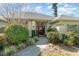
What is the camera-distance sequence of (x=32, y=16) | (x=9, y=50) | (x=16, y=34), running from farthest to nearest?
1. (x=16, y=34)
2. (x=32, y=16)
3. (x=9, y=50)

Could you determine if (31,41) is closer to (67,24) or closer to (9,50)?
(9,50)

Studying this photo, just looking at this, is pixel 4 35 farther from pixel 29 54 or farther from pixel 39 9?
pixel 39 9

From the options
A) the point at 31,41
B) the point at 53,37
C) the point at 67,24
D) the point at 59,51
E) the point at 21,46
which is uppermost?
the point at 67,24

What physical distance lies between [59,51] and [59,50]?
0.04m

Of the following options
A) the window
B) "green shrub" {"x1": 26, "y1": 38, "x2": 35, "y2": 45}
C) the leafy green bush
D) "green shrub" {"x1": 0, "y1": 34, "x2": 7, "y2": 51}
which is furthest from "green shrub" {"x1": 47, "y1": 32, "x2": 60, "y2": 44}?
"green shrub" {"x1": 0, "y1": 34, "x2": 7, "y2": 51}

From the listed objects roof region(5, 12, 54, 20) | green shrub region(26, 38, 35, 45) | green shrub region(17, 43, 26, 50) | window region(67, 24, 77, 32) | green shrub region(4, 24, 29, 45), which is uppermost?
roof region(5, 12, 54, 20)

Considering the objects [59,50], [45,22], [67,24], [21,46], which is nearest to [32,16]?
[45,22]

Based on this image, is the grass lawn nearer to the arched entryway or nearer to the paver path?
the paver path

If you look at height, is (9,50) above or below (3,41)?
below

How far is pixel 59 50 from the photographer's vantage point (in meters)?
5.51

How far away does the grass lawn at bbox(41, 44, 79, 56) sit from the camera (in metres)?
5.39

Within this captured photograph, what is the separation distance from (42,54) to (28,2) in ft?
5.70

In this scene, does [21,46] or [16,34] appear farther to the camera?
[16,34]

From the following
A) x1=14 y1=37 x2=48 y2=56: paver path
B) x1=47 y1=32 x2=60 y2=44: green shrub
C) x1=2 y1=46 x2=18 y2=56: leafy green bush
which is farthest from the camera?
x1=47 y1=32 x2=60 y2=44: green shrub
